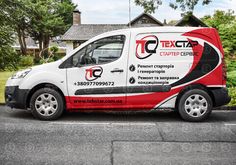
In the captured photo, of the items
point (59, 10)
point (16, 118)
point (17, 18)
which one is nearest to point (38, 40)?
point (59, 10)

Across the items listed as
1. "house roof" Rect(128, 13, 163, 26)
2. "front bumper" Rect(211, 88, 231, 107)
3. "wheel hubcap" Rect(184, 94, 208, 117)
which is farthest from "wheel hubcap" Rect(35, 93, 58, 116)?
"house roof" Rect(128, 13, 163, 26)

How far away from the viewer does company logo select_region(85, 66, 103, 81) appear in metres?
7.34

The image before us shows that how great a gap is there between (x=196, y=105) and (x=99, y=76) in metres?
2.23

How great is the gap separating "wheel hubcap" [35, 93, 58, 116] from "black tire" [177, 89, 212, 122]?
2.78 metres

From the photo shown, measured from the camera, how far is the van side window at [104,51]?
738 cm

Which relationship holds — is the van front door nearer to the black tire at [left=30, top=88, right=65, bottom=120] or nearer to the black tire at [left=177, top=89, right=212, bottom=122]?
the black tire at [left=30, top=88, right=65, bottom=120]

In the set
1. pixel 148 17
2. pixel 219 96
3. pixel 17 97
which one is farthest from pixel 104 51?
pixel 148 17

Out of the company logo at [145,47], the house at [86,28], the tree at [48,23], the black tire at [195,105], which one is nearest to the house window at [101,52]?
the company logo at [145,47]

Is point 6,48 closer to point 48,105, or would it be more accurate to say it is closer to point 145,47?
point 48,105

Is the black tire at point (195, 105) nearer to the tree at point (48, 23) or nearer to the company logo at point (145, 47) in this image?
the company logo at point (145, 47)

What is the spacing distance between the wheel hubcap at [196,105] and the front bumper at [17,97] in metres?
3.56

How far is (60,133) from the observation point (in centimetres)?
635

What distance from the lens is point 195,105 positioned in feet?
24.2

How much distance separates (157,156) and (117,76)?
269cm
